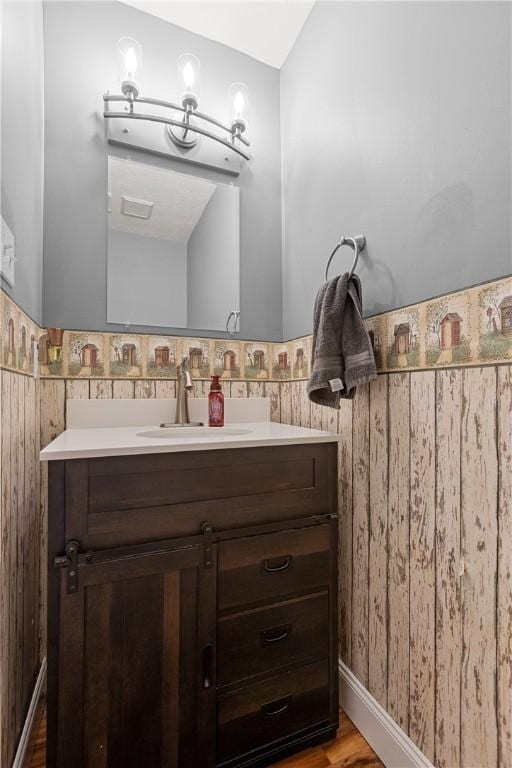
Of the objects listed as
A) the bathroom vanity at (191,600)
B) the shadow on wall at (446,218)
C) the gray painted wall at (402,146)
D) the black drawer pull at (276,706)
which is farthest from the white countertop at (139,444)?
the black drawer pull at (276,706)

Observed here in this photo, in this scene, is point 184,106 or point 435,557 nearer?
point 435,557

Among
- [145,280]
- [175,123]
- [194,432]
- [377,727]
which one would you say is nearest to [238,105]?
[175,123]

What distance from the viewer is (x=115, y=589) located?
903mm

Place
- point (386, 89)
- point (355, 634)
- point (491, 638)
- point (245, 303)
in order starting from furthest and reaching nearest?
point (245, 303) → point (355, 634) → point (386, 89) → point (491, 638)

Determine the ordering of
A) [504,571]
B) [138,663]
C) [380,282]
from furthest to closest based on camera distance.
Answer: [380,282] → [138,663] → [504,571]

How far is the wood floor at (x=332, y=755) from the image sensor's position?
3.58 ft

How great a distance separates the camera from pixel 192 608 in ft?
3.19

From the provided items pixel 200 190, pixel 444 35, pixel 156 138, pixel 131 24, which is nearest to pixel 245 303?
pixel 200 190

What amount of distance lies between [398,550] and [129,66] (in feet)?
6.40

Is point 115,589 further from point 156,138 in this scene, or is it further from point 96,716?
point 156,138

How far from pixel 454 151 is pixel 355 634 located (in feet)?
4.74

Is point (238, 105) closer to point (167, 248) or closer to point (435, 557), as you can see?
point (167, 248)

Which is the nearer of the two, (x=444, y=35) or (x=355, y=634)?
(x=444, y=35)

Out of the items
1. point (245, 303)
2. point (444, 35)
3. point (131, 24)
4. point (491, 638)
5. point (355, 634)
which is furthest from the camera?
point (245, 303)
